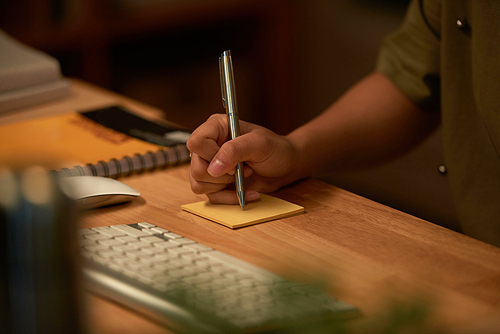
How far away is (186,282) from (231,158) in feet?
0.91

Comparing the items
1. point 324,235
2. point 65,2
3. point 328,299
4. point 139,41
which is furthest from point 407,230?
point 139,41

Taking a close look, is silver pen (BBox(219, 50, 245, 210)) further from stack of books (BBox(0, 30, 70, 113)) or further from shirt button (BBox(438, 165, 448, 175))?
stack of books (BBox(0, 30, 70, 113))

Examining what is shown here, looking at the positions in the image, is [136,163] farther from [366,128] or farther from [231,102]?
[366,128]

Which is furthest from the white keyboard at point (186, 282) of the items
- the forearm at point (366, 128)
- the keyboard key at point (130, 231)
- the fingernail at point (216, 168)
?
the forearm at point (366, 128)

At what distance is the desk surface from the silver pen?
64 mm

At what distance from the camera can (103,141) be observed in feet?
3.03

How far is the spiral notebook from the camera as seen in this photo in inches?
31.8

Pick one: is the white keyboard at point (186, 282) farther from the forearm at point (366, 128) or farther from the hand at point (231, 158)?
the forearm at point (366, 128)

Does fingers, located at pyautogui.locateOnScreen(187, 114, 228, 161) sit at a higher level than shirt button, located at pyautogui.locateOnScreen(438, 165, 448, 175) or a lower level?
higher

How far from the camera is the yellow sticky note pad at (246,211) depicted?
24.8 inches

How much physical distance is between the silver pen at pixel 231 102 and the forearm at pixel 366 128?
155 millimetres

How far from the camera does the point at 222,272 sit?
47 centimetres

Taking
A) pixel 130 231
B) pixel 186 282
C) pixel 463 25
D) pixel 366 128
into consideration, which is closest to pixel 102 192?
pixel 130 231

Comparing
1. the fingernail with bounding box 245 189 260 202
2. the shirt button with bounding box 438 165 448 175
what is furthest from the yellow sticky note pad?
the shirt button with bounding box 438 165 448 175
